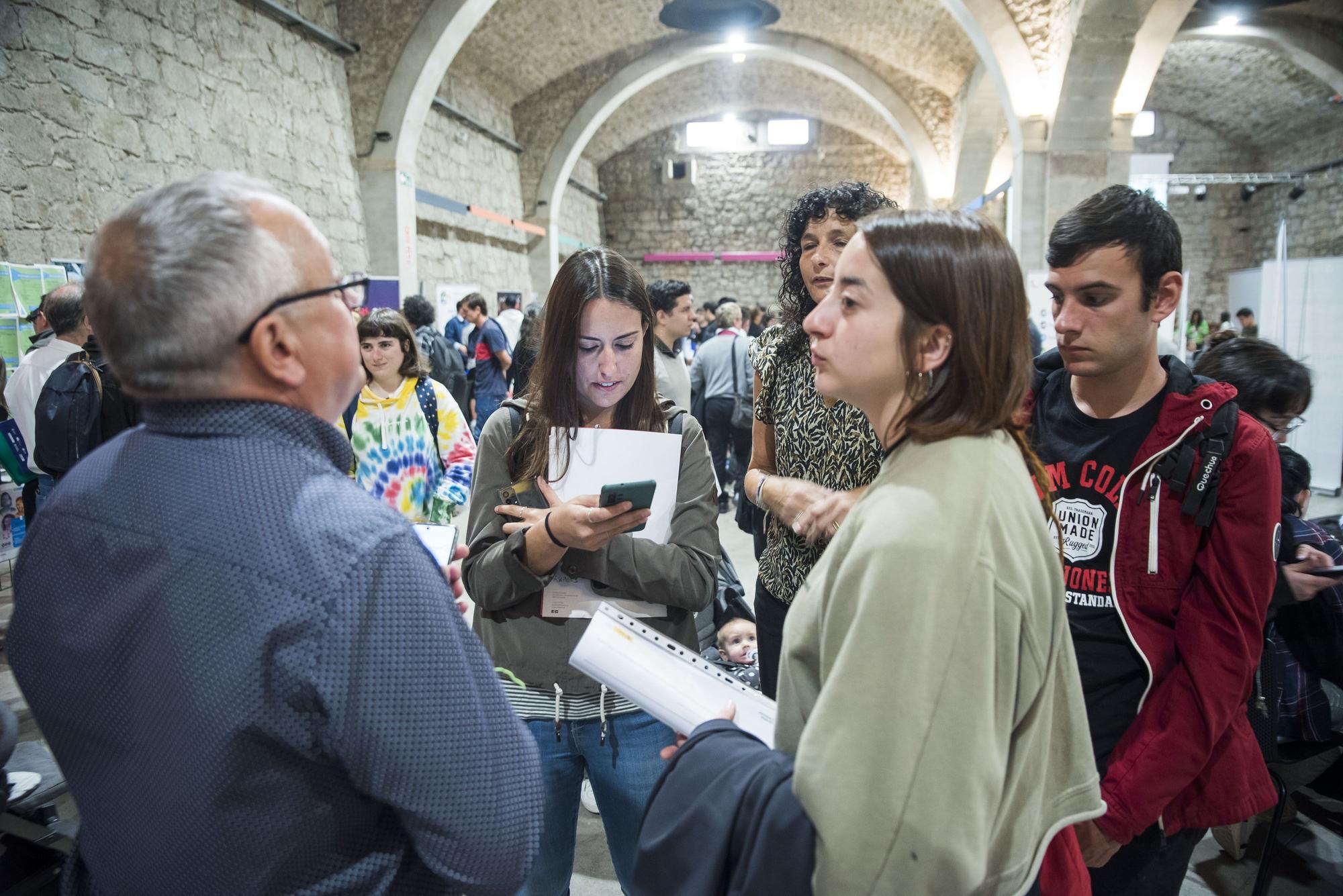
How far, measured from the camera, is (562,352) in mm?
1525

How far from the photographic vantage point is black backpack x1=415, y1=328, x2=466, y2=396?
20.2 feet

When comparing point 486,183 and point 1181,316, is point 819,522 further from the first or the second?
point 486,183

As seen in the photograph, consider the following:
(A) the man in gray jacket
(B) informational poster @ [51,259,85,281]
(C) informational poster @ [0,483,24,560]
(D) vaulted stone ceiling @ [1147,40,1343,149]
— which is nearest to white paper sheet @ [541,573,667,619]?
(A) the man in gray jacket

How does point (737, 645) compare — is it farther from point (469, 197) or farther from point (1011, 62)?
point (469, 197)

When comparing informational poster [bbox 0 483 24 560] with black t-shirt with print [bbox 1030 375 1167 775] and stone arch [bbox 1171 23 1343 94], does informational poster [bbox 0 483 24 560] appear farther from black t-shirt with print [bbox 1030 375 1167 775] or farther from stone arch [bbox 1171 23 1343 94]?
stone arch [bbox 1171 23 1343 94]

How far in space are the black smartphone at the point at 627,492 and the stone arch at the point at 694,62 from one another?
43.5ft

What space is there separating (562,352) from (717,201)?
18.0 m

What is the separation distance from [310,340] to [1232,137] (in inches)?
781

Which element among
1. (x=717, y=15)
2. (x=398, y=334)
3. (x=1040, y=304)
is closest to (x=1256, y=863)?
(x=398, y=334)

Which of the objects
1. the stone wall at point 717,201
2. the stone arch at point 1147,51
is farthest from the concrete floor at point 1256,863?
the stone wall at point 717,201

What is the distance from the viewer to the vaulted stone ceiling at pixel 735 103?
1597 centimetres

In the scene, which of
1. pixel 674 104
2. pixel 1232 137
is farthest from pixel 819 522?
pixel 1232 137

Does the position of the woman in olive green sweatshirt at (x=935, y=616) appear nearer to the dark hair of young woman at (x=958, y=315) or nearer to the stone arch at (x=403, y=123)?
the dark hair of young woman at (x=958, y=315)

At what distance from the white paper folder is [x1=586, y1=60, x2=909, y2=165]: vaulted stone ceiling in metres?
16.3
